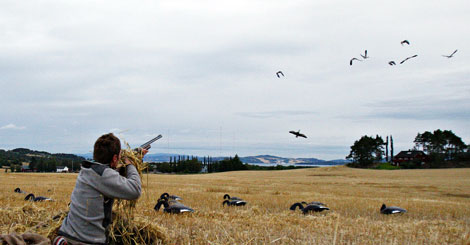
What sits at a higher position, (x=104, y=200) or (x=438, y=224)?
(x=104, y=200)

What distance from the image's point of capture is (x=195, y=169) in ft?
289

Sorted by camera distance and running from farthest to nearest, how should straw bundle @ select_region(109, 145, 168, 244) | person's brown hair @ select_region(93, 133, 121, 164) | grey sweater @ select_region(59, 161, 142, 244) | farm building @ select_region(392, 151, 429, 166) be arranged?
farm building @ select_region(392, 151, 429, 166) → straw bundle @ select_region(109, 145, 168, 244) → person's brown hair @ select_region(93, 133, 121, 164) → grey sweater @ select_region(59, 161, 142, 244)

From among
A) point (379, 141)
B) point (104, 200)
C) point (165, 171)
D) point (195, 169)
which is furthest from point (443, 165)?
point (104, 200)

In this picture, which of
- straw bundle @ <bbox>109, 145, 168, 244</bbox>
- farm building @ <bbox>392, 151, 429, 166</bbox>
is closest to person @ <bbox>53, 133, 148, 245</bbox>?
straw bundle @ <bbox>109, 145, 168, 244</bbox>

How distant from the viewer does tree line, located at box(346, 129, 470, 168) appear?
242ft

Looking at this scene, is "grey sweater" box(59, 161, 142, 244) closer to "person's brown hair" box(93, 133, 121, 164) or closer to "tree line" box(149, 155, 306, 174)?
"person's brown hair" box(93, 133, 121, 164)

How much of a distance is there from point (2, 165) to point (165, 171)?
33.2 metres

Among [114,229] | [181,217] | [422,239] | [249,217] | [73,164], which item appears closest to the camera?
[114,229]

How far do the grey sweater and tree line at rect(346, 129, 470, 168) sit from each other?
7716cm

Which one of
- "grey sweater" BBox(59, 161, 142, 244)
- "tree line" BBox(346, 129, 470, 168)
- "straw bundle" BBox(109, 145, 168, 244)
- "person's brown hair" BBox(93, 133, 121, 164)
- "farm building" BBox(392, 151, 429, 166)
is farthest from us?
"farm building" BBox(392, 151, 429, 166)

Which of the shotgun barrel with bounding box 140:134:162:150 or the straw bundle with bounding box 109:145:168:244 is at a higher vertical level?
the shotgun barrel with bounding box 140:134:162:150

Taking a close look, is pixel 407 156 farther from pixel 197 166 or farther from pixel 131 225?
pixel 131 225

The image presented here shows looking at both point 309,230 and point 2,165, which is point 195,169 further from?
point 309,230

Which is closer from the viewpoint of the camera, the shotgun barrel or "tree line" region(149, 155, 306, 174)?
the shotgun barrel
